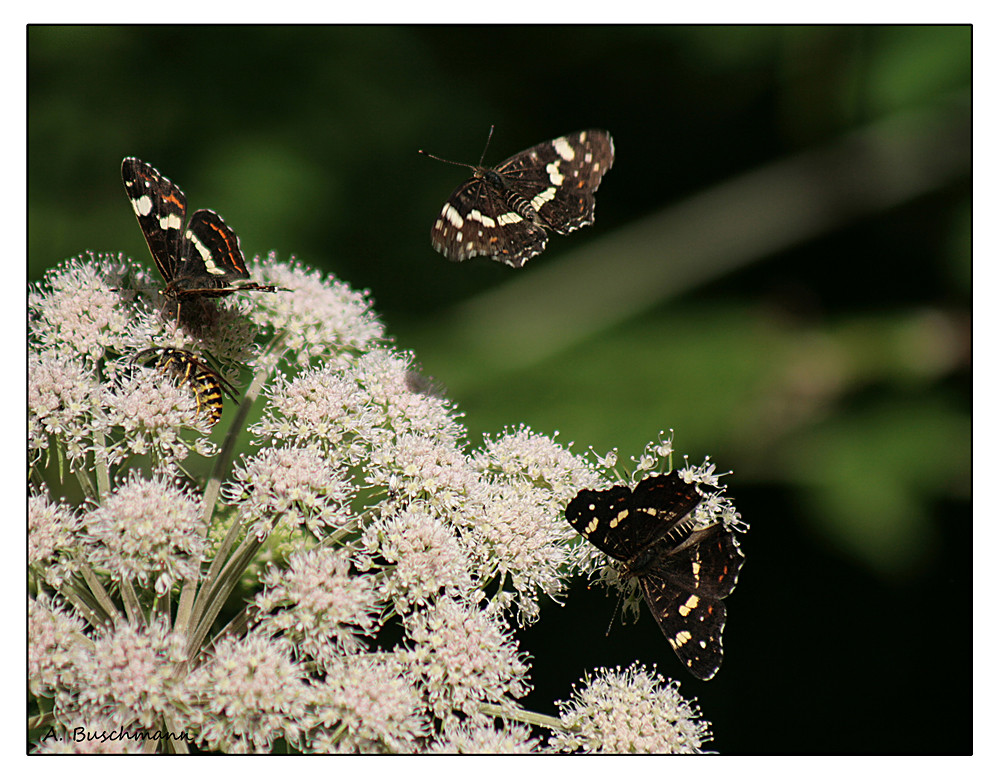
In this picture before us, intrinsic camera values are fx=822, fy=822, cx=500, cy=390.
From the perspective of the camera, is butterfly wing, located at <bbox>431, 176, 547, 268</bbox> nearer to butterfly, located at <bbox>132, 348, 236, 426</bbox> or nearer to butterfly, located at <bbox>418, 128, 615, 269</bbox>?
butterfly, located at <bbox>418, 128, 615, 269</bbox>

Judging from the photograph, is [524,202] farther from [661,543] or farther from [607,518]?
[661,543]

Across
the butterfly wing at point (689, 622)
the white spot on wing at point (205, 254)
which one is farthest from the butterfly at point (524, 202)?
the butterfly wing at point (689, 622)

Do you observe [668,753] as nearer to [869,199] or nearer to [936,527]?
[936,527]

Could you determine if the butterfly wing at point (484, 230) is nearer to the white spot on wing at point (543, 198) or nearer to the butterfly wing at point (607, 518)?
the white spot on wing at point (543, 198)

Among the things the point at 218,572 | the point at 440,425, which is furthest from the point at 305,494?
the point at 440,425

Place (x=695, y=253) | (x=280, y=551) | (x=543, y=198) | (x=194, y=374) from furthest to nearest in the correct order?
(x=695, y=253) → (x=543, y=198) → (x=194, y=374) → (x=280, y=551)

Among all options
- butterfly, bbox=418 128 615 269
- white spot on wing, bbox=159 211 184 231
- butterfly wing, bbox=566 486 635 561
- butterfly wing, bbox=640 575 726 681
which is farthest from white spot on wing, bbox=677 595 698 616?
white spot on wing, bbox=159 211 184 231

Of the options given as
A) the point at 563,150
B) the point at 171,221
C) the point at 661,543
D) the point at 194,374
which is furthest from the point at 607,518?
the point at 171,221
